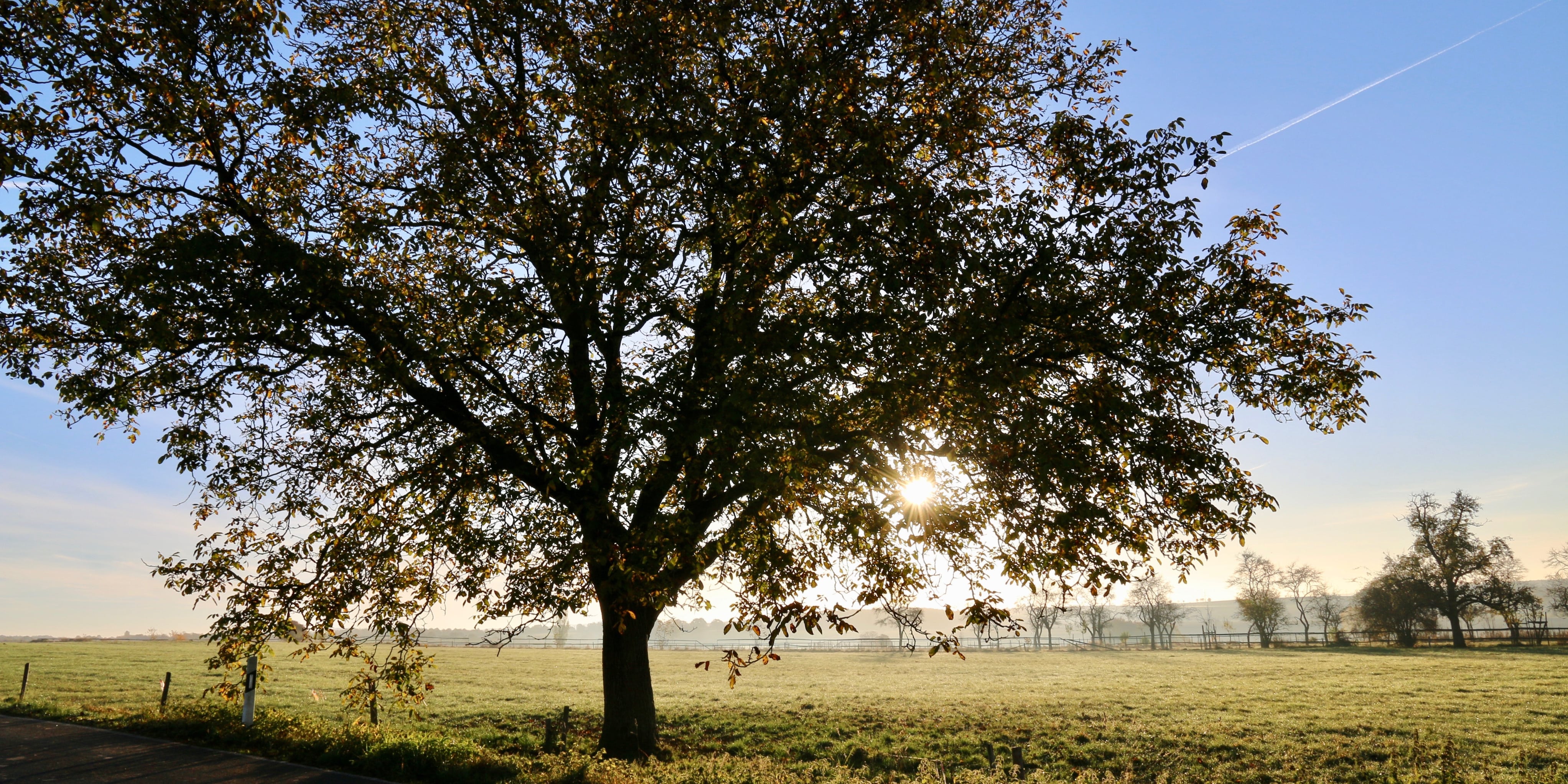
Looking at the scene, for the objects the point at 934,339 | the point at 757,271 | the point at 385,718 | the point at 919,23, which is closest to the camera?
the point at 934,339

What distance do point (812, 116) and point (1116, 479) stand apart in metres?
6.09

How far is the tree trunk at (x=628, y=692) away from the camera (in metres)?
13.5

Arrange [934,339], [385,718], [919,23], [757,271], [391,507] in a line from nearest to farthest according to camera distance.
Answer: [934,339]
[757,271]
[919,23]
[391,507]
[385,718]

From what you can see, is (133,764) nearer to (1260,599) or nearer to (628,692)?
(628,692)

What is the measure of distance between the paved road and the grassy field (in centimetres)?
62

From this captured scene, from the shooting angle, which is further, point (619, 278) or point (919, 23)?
point (919, 23)

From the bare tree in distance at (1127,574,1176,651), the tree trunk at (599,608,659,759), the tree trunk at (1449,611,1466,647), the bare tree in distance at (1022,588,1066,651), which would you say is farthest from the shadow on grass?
the bare tree in distance at (1127,574,1176,651)

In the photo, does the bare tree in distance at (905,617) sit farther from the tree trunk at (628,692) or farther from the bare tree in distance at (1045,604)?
the tree trunk at (628,692)

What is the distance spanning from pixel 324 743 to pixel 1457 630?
77794mm

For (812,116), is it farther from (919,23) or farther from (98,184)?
(98,184)

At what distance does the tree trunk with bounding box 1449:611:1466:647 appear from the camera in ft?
194

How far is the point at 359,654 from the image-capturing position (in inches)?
522

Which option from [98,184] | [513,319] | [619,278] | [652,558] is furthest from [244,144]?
[652,558]

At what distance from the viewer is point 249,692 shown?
13703 millimetres
